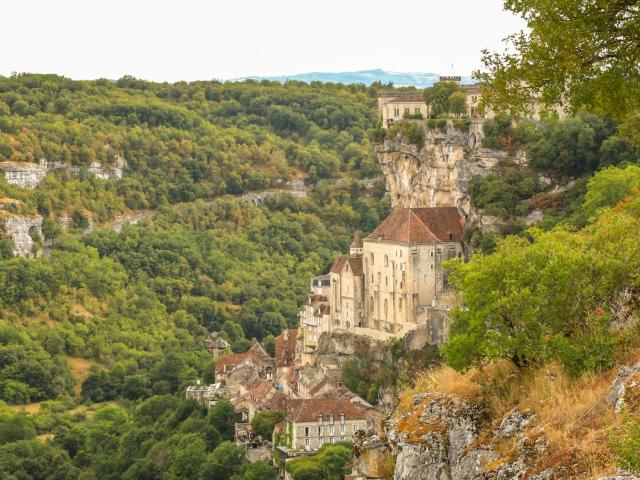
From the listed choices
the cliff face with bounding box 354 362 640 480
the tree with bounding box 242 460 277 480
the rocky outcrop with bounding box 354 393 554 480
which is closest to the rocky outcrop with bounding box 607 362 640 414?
the cliff face with bounding box 354 362 640 480

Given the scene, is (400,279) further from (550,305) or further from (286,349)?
(550,305)

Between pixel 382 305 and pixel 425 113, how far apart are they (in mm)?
15346

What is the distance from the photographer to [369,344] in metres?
67.7

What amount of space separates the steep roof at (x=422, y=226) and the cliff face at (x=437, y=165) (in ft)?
3.27

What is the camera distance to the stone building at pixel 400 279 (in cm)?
6500

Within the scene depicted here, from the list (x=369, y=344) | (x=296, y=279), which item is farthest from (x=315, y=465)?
(x=296, y=279)

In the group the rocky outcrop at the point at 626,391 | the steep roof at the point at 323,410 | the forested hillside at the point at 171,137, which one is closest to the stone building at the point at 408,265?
the steep roof at the point at 323,410

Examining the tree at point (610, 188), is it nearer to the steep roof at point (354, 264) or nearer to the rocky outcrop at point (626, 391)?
the steep roof at point (354, 264)

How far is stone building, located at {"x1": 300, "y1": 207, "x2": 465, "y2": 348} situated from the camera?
65.0 meters

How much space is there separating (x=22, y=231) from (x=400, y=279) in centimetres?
6387

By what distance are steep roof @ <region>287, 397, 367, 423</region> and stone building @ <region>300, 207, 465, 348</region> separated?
485 cm

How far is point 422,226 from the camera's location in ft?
218

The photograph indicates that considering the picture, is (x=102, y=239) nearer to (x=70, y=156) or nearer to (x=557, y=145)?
(x=70, y=156)

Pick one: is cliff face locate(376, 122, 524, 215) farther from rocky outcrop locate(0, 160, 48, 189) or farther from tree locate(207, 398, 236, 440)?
rocky outcrop locate(0, 160, 48, 189)
